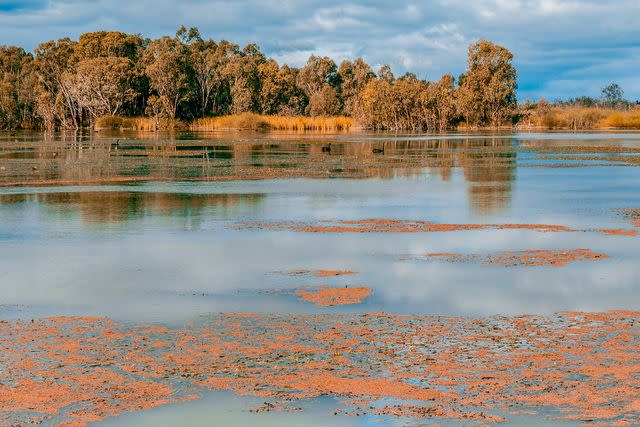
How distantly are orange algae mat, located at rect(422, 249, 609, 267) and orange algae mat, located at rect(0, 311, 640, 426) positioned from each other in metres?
3.28

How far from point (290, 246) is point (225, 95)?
348 feet

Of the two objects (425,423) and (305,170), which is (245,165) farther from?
(425,423)

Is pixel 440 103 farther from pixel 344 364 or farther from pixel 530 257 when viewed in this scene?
pixel 344 364

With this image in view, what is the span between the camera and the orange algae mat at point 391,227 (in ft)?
53.0

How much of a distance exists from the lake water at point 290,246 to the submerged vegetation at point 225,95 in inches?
2849

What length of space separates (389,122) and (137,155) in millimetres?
63111

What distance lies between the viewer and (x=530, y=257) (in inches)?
525

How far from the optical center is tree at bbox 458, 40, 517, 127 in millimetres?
100562

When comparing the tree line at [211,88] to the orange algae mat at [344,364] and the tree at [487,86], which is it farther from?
the orange algae mat at [344,364]

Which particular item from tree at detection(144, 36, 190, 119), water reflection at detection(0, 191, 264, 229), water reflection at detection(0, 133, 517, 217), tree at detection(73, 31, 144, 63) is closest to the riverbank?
tree at detection(144, 36, 190, 119)

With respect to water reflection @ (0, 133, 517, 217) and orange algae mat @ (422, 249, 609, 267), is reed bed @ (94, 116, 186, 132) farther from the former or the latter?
orange algae mat @ (422, 249, 609, 267)

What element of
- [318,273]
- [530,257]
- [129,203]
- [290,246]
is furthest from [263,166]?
[318,273]

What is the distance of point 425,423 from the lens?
21.0ft

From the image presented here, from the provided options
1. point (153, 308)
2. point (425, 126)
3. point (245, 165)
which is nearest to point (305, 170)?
point (245, 165)
